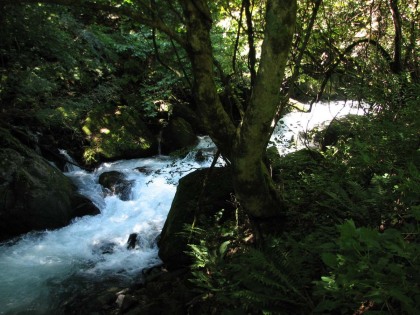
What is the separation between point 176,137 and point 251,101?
9.99m

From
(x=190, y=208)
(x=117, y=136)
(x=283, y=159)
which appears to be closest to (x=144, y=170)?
(x=117, y=136)

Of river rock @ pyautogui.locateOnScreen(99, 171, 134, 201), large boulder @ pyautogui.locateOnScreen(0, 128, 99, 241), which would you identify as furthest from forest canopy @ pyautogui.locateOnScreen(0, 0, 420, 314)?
river rock @ pyautogui.locateOnScreen(99, 171, 134, 201)

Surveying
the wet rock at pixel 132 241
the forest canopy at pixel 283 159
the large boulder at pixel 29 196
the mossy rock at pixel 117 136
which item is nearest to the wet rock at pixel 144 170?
the mossy rock at pixel 117 136

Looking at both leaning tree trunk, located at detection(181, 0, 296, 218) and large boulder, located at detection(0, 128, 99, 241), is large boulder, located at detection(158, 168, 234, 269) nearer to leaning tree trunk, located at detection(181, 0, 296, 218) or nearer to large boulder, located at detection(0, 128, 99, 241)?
leaning tree trunk, located at detection(181, 0, 296, 218)

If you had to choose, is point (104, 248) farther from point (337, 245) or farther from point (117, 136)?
point (337, 245)

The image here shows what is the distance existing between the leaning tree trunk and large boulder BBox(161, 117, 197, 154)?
8941mm

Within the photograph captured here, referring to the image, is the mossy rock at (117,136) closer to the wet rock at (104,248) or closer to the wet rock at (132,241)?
the wet rock at (104,248)

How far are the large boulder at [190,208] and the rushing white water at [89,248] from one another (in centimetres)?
39

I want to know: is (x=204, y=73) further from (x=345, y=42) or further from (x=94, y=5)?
(x=345, y=42)

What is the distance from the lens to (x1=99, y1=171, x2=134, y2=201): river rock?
32.7ft

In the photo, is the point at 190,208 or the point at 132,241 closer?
the point at 190,208

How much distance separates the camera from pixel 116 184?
10188 millimetres

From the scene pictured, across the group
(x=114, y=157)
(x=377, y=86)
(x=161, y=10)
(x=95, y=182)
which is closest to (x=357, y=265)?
(x=161, y=10)

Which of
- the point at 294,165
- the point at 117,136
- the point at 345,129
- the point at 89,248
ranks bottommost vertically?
the point at 89,248
